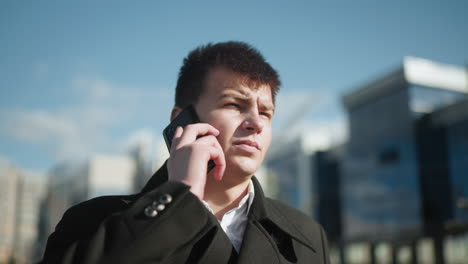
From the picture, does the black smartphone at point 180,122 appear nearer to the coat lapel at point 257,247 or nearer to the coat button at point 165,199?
the coat lapel at point 257,247

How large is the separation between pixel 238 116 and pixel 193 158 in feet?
1.96

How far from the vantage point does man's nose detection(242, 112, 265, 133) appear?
92.5 inches

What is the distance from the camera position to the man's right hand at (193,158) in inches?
71.6

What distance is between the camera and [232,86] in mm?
2465

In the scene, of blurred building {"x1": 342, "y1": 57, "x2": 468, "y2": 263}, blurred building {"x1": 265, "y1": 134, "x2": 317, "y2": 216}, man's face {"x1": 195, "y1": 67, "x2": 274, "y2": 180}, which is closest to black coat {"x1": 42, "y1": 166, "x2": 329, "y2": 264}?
man's face {"x1": 195, "y1": 67, "x2": 274, "y2": 180}

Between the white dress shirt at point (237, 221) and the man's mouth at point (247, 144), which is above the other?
the man's mouth at point (247, 144)

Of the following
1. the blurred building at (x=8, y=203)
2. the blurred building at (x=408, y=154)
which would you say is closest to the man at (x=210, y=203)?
the blurred building at (x=408, y=154)

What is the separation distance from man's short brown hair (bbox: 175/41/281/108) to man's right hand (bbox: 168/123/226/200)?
0.60 meters

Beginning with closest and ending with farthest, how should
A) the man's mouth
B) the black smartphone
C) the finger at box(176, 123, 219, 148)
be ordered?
the finger at box(176, 123, 219, 148)
the man's mouth
the black smartphone

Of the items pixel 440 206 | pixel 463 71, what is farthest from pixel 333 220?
pixel 463 71

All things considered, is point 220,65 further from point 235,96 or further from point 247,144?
point 247,144

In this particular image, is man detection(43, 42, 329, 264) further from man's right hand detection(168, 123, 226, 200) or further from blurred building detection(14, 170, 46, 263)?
blurred building detection(14, 170, 46, 263)

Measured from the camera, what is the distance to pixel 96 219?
6.88 ft

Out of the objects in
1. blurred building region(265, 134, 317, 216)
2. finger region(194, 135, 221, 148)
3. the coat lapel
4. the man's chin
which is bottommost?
blurred building region(265, 134, 317, 216)
